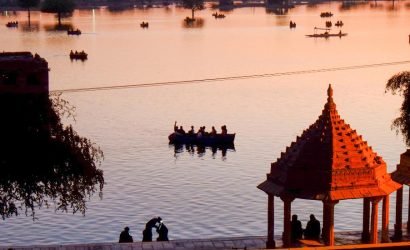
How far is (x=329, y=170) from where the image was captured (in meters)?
31.6

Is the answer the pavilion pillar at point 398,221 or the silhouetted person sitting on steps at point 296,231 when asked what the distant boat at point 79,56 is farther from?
the silhouetted person sitting on steps at point 296,231

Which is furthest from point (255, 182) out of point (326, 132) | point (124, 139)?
point (326, 132)

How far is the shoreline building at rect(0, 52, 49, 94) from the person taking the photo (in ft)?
131

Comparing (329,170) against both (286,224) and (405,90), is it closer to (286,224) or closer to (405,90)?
(286,224)

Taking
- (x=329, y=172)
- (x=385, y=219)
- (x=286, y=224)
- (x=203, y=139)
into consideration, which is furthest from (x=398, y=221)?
(x=203, y=139)

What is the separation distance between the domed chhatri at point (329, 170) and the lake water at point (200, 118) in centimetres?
1759

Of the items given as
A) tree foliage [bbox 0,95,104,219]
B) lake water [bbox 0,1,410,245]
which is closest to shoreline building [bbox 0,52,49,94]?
tree foliage [bbox 0,95,104,219]

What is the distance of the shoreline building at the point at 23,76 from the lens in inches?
1569

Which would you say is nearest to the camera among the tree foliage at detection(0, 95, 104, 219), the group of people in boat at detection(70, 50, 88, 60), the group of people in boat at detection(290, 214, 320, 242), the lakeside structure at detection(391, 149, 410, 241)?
the group of people in boat at detection(290, 214, 320, 242)

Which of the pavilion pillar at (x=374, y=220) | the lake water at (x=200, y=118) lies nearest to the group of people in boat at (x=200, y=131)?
the lake water at (x=200, y=118)

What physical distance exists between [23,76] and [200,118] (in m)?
51.0

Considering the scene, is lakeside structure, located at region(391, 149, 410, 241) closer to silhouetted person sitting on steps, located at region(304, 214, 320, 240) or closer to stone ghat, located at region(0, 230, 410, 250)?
stone ghat, located at region(0, 230, 410, 250)

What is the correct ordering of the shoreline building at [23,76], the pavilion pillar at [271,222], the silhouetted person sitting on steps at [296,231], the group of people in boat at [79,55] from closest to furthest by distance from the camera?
the pavilion pillar at [271,222]
the silhouetted person sitting on steps at [296,231]
the shoreline building at [23,76]
the group of people in boat at [79,55]

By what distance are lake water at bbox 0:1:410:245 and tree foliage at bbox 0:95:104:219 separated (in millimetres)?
12176
